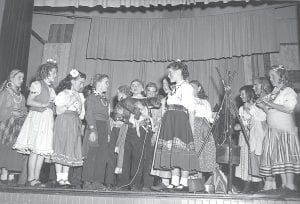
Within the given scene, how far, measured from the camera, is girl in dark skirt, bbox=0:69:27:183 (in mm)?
3939

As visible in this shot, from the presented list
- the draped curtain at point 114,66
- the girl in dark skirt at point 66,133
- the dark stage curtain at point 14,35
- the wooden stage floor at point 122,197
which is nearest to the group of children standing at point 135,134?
the girl in dark skirt at point 66,133

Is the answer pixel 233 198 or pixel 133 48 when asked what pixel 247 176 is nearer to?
pixel 233 198

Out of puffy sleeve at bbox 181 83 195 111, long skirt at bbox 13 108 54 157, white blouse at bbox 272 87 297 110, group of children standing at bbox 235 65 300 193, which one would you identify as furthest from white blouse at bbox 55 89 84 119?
white blouse at bbox 272 87 297 110

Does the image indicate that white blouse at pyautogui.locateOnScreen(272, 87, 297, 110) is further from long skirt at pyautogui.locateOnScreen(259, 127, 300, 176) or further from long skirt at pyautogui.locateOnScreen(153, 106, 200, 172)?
long skirt at pyautogui.locateOnScreen(153, 106, 200, 172)

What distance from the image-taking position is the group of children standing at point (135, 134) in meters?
3.40

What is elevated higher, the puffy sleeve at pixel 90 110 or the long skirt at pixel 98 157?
the puffy sleeve at pixel 90 110

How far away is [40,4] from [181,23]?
3045 millimetres

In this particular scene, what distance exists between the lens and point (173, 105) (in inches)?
137

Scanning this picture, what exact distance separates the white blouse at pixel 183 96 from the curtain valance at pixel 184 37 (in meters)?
3.77

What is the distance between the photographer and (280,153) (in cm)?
337

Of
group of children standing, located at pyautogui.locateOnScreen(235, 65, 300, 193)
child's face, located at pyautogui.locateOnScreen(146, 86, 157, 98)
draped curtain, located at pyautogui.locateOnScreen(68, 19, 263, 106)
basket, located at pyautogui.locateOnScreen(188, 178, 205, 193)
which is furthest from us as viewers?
draped curtain, located at pyautogui.locateOnScreen(68, 19, 263, 106)

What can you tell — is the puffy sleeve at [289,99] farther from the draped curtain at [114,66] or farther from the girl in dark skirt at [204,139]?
the draped curtain at [114,66]

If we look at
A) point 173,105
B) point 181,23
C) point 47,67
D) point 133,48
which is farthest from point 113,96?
point 173,105

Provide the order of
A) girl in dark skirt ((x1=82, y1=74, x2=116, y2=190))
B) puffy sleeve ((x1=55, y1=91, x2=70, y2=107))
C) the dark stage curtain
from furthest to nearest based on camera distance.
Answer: the dark stage curtain
girl in dark skirt ((x1=82, y1=74, x2=116, y2=190))
puffy sleeve ((x1=55, y1=91, x2=70, y2=107))
